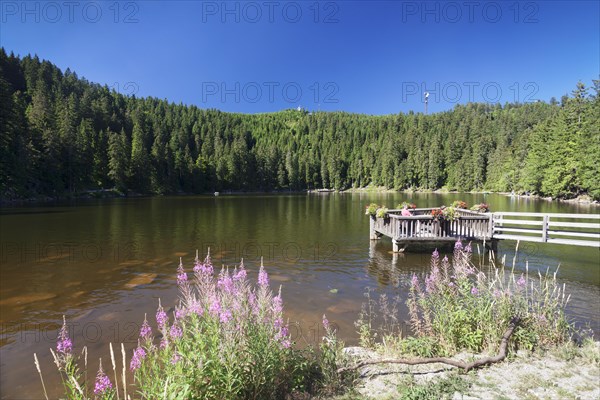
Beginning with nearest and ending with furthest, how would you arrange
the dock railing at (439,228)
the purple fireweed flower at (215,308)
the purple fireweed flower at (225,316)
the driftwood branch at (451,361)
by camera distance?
1. the purple fireweed flower at (225,316)
2. the purple fireweed flower at (215,308)
3. the driftwood branch at (451,361)
4. the dock railing at (439,228)

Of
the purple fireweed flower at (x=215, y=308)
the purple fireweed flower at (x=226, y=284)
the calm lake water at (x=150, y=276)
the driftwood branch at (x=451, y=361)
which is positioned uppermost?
the purple fireweed flower at (x=226, y=284)

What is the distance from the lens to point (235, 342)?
4141 millimetres

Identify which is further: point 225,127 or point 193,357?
point 225,127

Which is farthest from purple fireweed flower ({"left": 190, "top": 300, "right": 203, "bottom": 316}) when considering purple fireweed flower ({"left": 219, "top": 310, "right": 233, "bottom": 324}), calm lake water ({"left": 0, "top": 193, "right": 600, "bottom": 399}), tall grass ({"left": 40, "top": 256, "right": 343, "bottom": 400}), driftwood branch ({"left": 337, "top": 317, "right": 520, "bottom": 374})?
calm lake water ({"left": 0, "top": 193, "right": 600, "bottom": 399})

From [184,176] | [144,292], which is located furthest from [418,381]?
[184,176]

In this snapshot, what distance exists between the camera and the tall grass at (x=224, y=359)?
3686 mm

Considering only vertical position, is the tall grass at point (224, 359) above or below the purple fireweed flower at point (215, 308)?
below

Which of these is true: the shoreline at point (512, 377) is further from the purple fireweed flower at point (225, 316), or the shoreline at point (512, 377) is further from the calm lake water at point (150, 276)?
the calm lake water at point (150, 276)

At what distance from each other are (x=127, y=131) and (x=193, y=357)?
14762 cm

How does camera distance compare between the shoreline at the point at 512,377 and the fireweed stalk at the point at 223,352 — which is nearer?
the fireweed stalk at the point at 223,352

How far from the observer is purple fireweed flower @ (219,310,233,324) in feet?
13.1

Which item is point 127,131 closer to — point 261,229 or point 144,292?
point 261,229

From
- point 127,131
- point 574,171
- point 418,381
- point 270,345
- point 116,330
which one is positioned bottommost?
point 116,330

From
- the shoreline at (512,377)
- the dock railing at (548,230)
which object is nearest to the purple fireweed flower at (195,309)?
the shoreline at (512,377)
